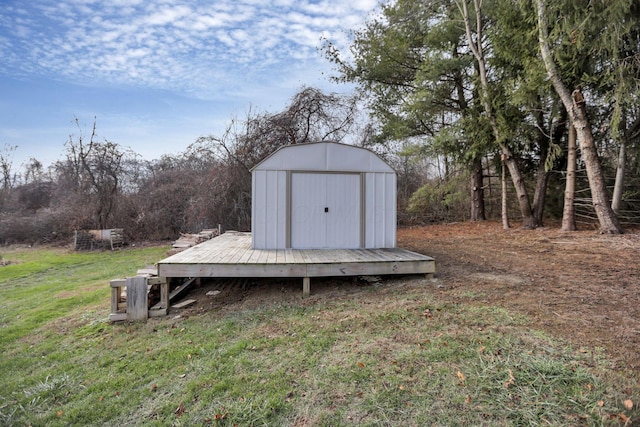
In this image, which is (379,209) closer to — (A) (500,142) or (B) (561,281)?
(B) (561,281)

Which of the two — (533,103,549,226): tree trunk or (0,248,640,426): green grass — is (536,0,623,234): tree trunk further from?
(0,248,640,426): green grass

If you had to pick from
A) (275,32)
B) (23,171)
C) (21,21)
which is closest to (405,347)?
(275,32)

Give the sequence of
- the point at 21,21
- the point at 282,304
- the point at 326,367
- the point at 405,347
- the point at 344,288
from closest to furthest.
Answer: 1. the point at 326,367
2. the point at 405,347
3. the point at 282,304
4. the point at 344,288
5. the point at 21,21

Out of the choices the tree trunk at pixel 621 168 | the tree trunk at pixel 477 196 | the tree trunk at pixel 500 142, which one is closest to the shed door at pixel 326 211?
the tree trunk at pixel 500 142

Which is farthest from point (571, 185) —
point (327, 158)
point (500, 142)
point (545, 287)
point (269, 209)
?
point (269, 209)

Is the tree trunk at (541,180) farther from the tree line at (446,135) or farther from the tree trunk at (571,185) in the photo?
the tree trunk at (571,185)

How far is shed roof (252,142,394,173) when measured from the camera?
5.41 meters

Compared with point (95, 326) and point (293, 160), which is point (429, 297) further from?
point (95, 326)

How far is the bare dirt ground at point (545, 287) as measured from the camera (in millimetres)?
2718

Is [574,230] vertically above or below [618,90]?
below

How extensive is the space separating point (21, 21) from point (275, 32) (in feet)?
17.4

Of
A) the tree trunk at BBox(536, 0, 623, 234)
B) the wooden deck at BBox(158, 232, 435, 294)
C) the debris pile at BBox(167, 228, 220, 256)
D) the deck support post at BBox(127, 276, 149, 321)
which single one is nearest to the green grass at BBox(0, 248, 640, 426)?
the deck support post at BBox(127, 276, 149, 321)

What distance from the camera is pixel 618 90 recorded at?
6371 mm

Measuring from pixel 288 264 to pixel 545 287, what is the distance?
11.4ft
